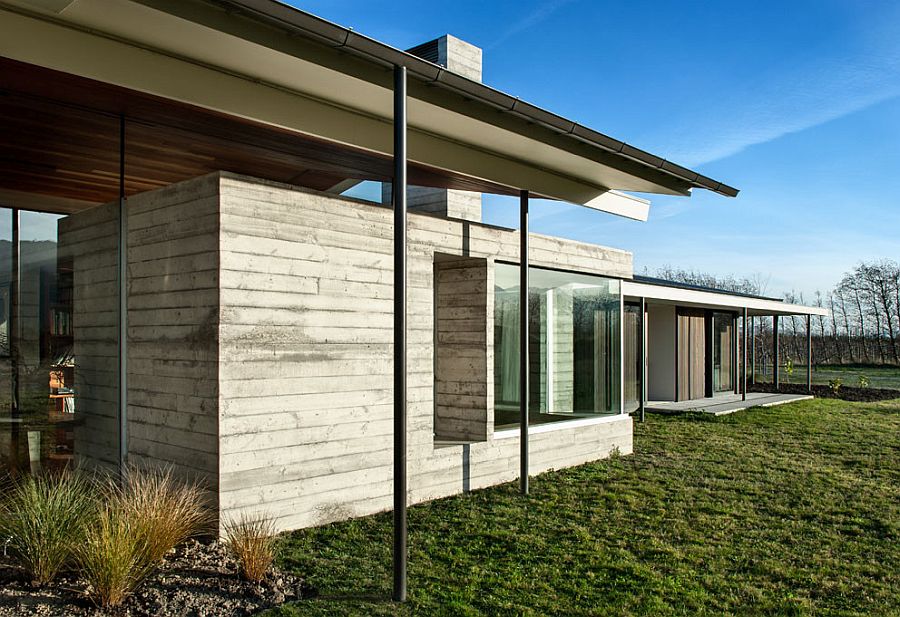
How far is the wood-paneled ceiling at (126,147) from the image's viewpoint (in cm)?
506

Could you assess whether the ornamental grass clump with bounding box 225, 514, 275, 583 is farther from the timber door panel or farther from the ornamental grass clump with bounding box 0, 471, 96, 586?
the timber door panel

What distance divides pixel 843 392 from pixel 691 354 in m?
6.55

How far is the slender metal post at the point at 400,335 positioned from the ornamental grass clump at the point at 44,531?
190 cm

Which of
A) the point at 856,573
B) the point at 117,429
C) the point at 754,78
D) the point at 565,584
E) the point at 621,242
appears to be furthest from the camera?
the point at 621,242

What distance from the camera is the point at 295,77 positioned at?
4.63m

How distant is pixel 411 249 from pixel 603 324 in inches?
155

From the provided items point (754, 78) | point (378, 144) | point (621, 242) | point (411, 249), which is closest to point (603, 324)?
point (411, 249)

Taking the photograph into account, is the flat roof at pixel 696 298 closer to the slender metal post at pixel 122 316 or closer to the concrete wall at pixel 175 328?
the concrete wall at pixel 175 328

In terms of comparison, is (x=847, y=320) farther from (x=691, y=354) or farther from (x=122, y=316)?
(x=122, y=316)

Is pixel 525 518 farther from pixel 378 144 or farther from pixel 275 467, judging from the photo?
pixel 378 144

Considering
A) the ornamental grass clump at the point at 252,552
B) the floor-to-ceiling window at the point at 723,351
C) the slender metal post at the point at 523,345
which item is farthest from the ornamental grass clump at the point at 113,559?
the floor-to-ceiling window at the point at 723,351

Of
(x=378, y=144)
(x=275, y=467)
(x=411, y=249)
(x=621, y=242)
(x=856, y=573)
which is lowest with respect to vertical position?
(x=856, y=573)

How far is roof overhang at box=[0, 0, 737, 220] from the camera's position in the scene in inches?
148

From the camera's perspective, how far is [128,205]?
6.04m
